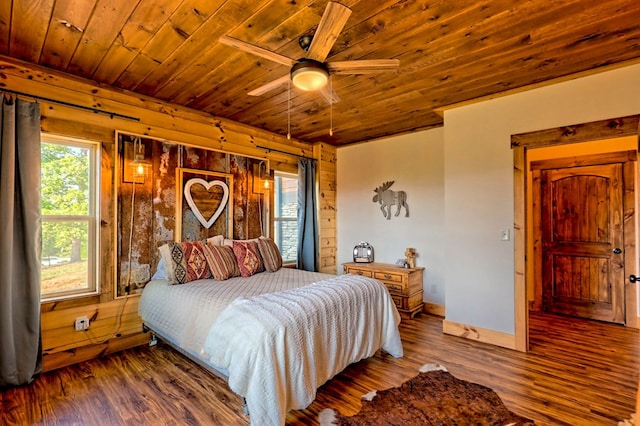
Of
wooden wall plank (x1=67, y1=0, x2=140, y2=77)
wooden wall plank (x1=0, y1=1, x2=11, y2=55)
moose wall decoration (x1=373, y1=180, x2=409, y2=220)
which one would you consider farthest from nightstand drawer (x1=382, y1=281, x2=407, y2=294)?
wooden wall plank (x1=0, y1=1, x2=11, y2=55)

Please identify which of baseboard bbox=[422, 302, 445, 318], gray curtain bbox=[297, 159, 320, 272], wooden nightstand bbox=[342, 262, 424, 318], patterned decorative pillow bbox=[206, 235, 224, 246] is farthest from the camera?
gray curtain bbox=[297, 159, 320, 272]

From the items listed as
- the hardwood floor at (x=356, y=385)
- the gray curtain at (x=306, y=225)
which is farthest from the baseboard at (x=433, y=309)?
the gray curtain at (x=306, y=225)

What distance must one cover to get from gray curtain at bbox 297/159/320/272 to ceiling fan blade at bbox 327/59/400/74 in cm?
280

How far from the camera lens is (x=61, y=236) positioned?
2.84 metres

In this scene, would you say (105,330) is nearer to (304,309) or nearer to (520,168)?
(304,309)

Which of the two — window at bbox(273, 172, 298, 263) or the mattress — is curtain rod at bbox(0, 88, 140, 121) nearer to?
the mattress

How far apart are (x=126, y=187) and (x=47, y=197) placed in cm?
61

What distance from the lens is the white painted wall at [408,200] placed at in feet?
14.1

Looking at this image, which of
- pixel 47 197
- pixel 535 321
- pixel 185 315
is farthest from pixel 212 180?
pixel 535 321

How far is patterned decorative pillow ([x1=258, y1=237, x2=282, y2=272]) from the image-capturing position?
3.60 metres

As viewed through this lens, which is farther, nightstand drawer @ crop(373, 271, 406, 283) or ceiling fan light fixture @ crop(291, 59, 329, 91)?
nightstand drawer @ crop(373, 271, 406, 283)

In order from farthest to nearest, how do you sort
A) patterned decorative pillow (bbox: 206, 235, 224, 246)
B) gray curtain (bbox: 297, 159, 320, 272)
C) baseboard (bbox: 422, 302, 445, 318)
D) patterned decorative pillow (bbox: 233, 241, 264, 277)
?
gray curtain (bbox: 297, 159, 320, 272) < baseboard (bbox: 422, 302, 445, 318) < patterned decorative pillow (bbox: 206, 235, 224, 246) < patterned decorative pillow (bbox: 233, 241, 264, 277)

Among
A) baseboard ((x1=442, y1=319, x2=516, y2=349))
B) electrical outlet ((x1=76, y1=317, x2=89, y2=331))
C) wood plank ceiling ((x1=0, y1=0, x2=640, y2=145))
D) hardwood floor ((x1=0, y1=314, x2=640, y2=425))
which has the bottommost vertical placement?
hardwood floor ((x1=0, y1=314, x2=640, y2=425))

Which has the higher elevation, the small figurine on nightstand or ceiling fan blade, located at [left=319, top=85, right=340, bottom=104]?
ceiling fan blade, located at [left=319, top=85, right=340, bottom=104]
